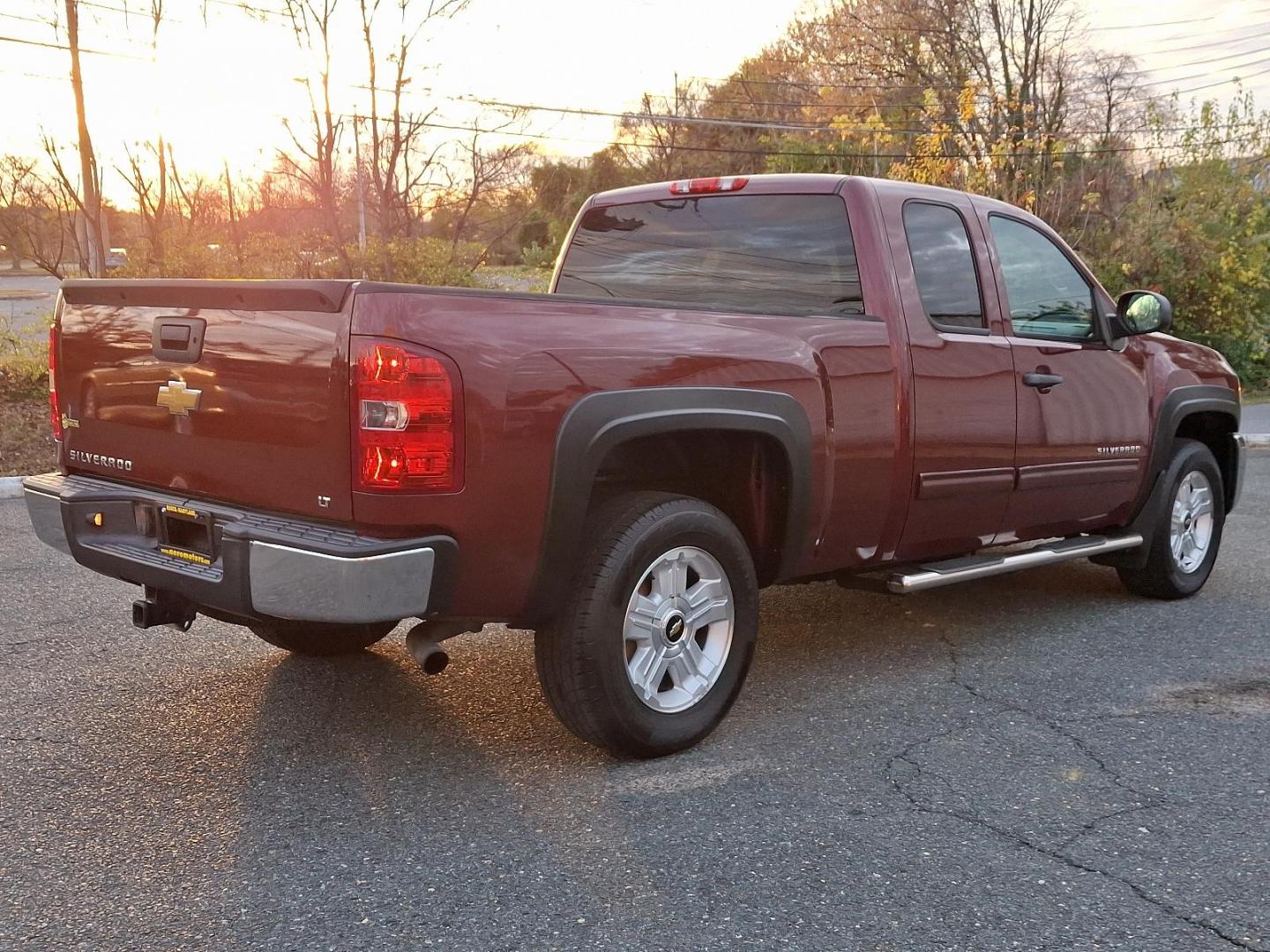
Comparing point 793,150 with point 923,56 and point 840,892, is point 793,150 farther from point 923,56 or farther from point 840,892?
point 840,892

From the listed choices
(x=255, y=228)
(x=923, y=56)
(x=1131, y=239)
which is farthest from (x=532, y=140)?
(x=923, y=56)

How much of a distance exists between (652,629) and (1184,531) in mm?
3567

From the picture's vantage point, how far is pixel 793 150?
123 ft

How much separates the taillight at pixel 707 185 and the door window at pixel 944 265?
664mm

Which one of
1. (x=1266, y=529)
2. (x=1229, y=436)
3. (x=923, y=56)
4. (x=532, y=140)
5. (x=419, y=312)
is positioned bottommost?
(x=1266, y=529)

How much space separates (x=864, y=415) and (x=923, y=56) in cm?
3628

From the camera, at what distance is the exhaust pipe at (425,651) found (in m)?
3.48

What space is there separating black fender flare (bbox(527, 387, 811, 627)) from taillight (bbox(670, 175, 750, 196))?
4.08ft

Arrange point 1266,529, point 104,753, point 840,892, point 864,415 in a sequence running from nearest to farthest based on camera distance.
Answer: point 840,892 → point 104,753 → point 864,415 → point 1266,529

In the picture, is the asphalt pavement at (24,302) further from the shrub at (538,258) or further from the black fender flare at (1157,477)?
the shrub at (538,258)

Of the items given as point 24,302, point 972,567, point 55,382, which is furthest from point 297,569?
point 24,302

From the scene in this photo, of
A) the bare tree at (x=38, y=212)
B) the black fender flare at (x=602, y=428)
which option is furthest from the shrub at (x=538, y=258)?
the black fender flare at (x=602, y=428)

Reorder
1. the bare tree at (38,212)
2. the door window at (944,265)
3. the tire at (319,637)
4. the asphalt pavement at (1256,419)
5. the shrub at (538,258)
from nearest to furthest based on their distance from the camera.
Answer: the tire at (319,637) < the door window at (944,265) < the bare tree at (38,212) < the asphalt pavement at (1256,419) < the shrub at (538,258)

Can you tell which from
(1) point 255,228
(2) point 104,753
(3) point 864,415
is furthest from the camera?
(1) point 255,228
